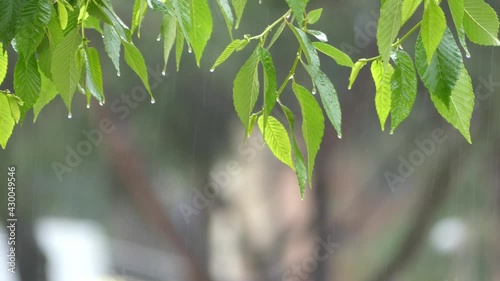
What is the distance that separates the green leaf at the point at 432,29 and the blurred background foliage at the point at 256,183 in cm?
249

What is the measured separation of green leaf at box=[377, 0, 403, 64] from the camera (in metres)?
0.34

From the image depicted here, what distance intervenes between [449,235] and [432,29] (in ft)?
8.83

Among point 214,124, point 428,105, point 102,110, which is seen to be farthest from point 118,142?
point 428,105

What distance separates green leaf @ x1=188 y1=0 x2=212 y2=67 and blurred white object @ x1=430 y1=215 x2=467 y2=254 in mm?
2564

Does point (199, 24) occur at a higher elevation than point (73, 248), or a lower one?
higher

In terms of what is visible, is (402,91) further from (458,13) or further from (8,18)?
(8,18)

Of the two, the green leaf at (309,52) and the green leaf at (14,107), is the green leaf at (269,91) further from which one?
the green leaf at (14,107)

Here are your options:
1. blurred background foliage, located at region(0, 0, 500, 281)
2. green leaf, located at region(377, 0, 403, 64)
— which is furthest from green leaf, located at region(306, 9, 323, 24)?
blurred background foliage, located at region(0, 0, 500, 281)

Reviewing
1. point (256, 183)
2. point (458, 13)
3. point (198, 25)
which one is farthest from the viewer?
point (256, 183)

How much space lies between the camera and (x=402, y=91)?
39 centimetres

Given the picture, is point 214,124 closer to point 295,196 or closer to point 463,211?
point 295,196

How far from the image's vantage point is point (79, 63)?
437 millimetres

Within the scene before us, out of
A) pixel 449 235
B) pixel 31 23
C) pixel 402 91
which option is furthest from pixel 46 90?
pixel 449 235

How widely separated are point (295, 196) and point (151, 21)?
89cm
